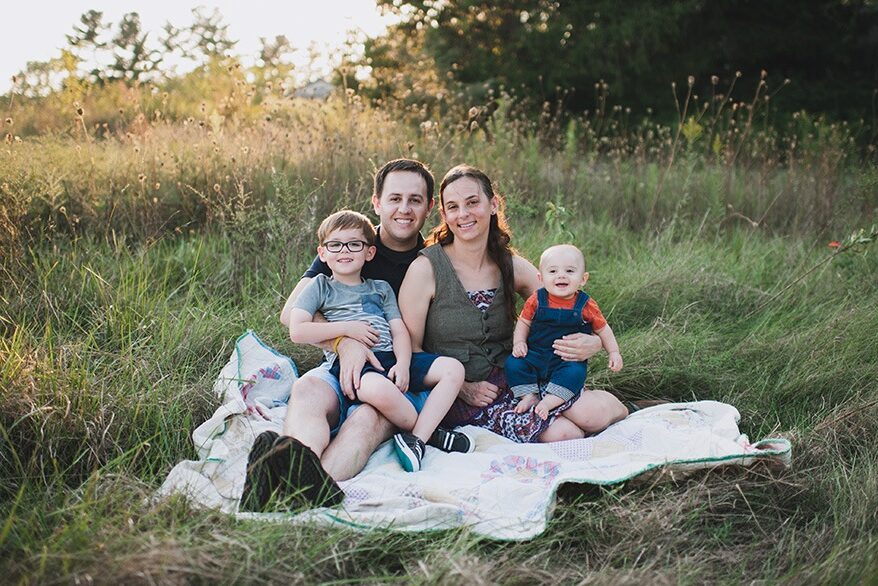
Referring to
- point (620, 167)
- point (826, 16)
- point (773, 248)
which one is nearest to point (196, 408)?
point (773, 248)

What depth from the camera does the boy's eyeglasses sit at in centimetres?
332

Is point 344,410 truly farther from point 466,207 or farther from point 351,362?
point 466,207

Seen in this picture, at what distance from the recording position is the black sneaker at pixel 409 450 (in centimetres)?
298

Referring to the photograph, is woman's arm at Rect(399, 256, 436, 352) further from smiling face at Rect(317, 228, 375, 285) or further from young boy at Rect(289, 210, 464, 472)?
smiling face at Rect(317, 228, 375, 285)

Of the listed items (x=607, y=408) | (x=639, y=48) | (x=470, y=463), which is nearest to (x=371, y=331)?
(x=470, y=463)

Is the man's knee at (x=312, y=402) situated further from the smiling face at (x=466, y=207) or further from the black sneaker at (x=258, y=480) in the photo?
the smiling face at (x=466, y=207)

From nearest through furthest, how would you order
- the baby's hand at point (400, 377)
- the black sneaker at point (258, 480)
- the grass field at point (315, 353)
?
the grass field at point (315, 353), the black sneaker at point (258, 480), the baby's hand at point (400, 377)

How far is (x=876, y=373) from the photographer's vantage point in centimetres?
376

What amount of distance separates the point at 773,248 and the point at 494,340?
317 cm

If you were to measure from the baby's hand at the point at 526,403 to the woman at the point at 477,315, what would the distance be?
0.03 meters

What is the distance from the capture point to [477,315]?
3.49 m

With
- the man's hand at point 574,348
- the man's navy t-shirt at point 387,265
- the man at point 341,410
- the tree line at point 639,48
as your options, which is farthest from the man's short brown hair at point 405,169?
the tree line at point 639,48

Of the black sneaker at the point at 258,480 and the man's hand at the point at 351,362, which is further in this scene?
the man's hand at the point at 351,362

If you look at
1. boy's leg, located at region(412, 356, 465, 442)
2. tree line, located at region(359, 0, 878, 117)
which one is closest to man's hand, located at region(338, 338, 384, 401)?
boy's leg, located at region(412, 356, 465, 442)
